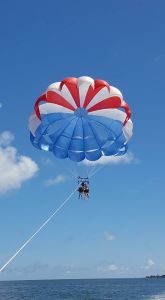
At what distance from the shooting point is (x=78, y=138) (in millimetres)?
21078

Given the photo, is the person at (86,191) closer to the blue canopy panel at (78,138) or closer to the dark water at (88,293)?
the blue canopy panel at (78,138)

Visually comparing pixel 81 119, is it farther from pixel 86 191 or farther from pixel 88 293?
pixel 88 293

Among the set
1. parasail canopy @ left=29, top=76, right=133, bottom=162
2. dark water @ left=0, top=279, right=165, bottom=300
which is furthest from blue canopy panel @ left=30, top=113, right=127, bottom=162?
dark water @ left=0, top=279, right=165, bottom=300

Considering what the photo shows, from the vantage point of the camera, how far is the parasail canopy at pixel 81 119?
20.0 m

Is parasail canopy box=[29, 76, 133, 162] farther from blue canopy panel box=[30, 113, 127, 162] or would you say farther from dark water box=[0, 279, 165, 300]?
dark water box=[0, 279, 165, 300]

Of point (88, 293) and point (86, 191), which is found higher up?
point (88, 293)

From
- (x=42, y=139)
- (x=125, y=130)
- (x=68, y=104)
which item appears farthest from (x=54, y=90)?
(x=125, y=130)

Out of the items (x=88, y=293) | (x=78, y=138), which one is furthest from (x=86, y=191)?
(x=88, y=293)

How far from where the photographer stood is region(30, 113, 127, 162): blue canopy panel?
2072 cm

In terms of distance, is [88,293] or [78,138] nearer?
[78,138]

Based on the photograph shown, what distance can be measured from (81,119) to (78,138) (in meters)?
0.94

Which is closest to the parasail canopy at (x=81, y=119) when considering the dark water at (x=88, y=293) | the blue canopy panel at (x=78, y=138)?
the blue canopy panel at (x=78, y=138)

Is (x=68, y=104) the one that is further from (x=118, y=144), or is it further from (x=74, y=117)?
(x=118, y=144)

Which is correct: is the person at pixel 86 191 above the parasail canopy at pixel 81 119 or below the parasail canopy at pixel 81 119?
below
